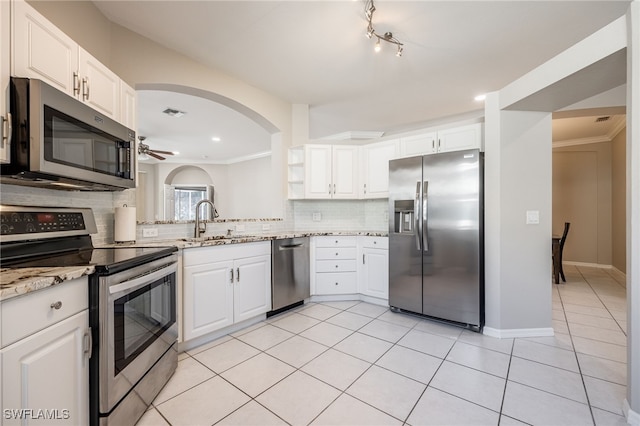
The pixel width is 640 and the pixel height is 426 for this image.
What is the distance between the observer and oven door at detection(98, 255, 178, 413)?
124cm

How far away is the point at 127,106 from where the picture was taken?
2.08 metres

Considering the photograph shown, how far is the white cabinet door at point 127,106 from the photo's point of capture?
2.02m

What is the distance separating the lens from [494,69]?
3.02m

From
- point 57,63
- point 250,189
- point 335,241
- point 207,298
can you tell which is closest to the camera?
point 57,63

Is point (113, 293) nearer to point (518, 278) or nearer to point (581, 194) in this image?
point (518, 278)

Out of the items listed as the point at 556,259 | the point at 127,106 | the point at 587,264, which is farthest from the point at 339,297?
the point at 587,264

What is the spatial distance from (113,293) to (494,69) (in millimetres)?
3940

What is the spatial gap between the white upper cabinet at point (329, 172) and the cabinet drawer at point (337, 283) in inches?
42.2

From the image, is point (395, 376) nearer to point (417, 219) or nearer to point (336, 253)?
point (417, 219)

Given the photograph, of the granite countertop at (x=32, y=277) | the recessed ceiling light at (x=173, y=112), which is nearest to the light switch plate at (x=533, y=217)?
the granite countertop at (x=32, y=277)

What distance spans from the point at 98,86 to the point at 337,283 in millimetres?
2999

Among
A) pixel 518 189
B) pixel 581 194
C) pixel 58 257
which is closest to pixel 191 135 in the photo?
pixel 58 257

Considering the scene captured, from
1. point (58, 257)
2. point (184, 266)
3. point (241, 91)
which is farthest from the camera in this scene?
point (241, 91)

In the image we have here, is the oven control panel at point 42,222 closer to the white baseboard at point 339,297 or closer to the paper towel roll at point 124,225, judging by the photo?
the paper towel roll at point 124,225
